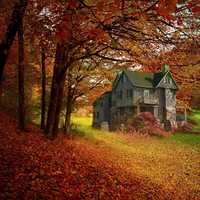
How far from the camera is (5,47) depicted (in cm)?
724

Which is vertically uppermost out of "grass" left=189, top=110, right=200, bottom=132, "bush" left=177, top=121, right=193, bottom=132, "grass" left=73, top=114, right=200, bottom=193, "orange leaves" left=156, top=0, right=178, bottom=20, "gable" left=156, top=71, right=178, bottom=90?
"gable" left=156, top=71, right=178, bottom=90

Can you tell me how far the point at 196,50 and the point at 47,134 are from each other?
9.21 metres

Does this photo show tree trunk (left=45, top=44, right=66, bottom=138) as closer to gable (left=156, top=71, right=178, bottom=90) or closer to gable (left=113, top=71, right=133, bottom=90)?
gable (left=113, top=71, right=133, bottom=90)

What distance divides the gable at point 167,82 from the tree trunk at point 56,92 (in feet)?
106

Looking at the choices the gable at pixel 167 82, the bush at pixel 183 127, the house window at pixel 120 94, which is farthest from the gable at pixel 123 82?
the bush at pixel 183 127

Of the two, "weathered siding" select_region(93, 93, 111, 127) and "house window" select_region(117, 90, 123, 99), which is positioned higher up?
"house window" select_region(117, 90, 123, 99)

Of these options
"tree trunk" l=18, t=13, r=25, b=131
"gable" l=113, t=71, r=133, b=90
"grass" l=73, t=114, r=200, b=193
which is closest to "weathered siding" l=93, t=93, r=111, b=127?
"gable" l=113, t=71, r=133, b=90

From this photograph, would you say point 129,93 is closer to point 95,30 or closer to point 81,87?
point 81,87

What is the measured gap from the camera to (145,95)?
156 ft

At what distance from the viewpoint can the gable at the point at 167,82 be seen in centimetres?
4859

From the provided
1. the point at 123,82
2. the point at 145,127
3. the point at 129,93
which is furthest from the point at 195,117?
the point at 145,127

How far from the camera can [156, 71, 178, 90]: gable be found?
159 feet

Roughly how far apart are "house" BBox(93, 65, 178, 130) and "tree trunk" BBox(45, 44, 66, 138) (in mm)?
28466

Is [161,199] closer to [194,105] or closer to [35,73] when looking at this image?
[35,73]
